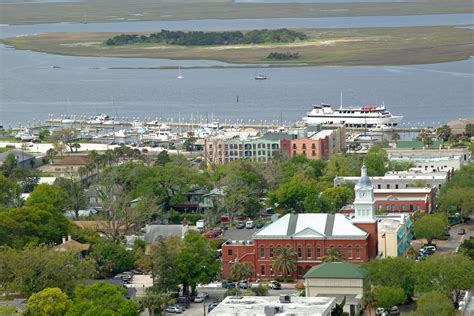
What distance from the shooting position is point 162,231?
234 feet

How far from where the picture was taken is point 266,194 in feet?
271

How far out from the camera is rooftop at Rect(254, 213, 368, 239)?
6512 cm

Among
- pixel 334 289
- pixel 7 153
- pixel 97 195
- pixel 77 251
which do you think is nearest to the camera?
pixel 334 289

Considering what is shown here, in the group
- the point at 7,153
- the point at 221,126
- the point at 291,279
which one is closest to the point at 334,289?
the point at 291,279

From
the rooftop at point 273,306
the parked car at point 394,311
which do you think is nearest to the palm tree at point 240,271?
the parked car at point 394,311

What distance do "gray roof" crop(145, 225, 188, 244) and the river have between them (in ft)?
192

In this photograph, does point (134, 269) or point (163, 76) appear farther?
point (163, 76)

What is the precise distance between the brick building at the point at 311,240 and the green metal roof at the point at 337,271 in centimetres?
523

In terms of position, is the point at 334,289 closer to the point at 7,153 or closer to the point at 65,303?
the point at 65,303

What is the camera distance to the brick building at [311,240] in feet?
213

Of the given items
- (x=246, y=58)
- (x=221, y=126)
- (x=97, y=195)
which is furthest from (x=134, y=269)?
(x=246, y=58)

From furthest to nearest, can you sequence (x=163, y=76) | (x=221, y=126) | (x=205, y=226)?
(x=163, y=76)
(x=221, y=126)
(x=205, y=226)

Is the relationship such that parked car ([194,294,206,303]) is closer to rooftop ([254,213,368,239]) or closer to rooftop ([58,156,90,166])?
rooftop ([254,213,368,239])

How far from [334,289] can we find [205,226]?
17.5 metres
